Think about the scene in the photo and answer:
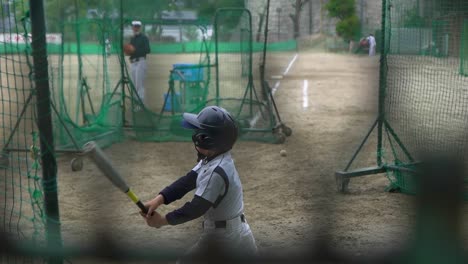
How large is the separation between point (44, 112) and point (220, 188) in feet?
3.18

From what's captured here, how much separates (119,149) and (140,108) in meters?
0.84

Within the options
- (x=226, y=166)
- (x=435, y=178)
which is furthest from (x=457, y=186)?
(x=226, y=166)

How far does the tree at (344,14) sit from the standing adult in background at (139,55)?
5516mm

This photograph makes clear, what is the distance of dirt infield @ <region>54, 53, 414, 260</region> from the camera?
4.29 m

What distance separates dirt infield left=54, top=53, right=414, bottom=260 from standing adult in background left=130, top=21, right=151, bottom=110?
211cm

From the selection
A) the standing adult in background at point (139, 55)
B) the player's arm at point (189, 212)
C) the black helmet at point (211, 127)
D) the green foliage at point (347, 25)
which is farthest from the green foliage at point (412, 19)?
the standing adult in background at point (139, 55)

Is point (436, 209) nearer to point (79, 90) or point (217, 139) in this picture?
point (217, 139)

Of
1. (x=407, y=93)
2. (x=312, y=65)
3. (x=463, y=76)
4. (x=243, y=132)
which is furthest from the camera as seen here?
(x=312, y=65)

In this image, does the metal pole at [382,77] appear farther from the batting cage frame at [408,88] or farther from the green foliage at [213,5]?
the green foliage at [213,5]

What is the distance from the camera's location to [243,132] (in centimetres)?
829

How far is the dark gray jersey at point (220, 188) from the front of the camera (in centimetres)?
284

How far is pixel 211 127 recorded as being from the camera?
2.96m

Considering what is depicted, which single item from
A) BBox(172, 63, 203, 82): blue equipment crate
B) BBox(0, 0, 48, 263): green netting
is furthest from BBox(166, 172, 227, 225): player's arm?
BBox(172, 63, 203, 82): blue equipment crate

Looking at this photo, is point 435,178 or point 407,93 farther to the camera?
point 407,93
